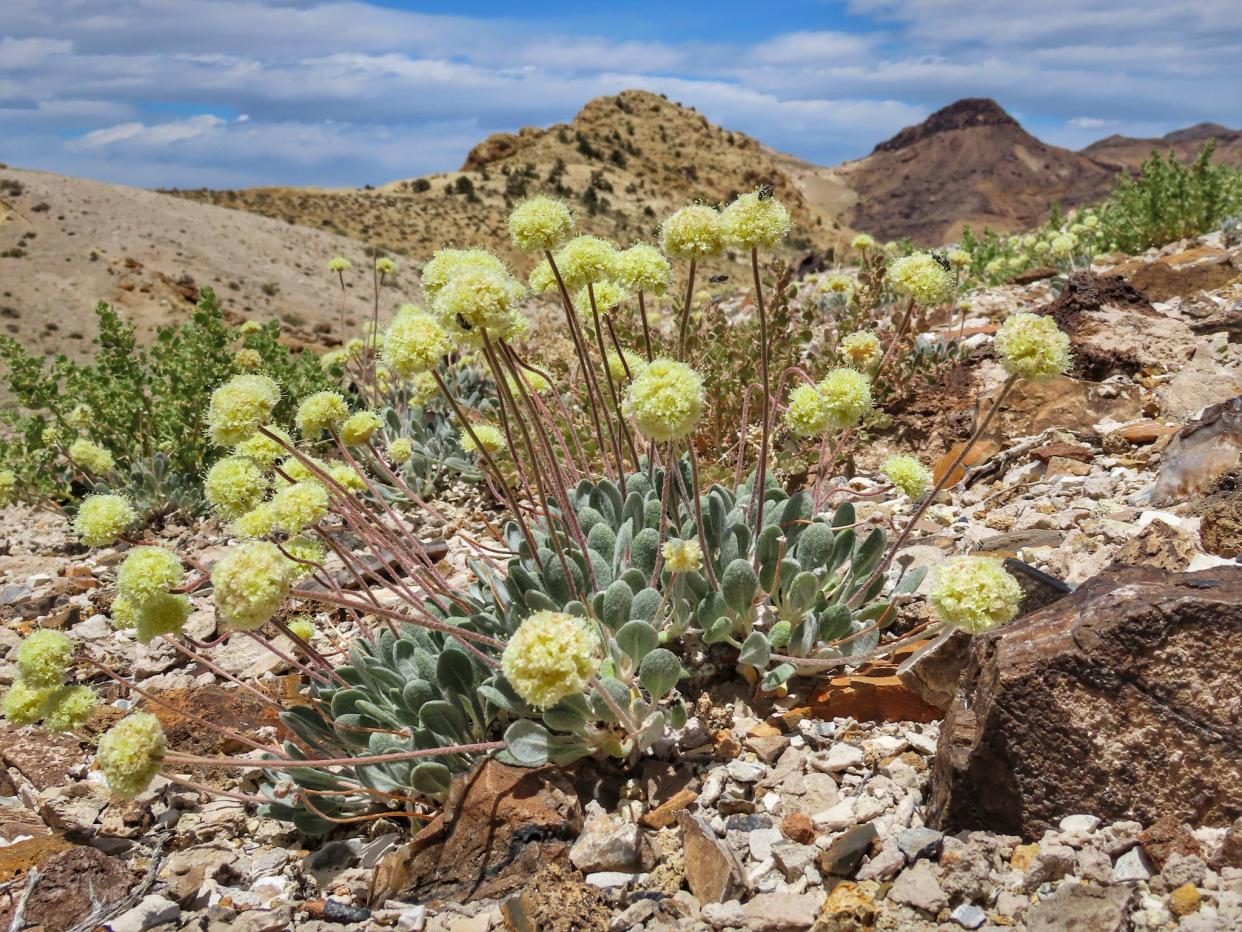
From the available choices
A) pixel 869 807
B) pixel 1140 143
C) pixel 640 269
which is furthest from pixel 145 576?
pixel 1140 143

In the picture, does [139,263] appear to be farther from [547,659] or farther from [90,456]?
[547,659]

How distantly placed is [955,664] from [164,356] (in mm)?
7404

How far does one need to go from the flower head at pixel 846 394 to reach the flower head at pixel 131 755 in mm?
2620

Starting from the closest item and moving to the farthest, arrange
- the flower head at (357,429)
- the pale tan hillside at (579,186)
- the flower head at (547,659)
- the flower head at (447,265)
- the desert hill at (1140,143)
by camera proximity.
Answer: the flower head at (547,659) → the flower head at (447,265) → the flower head at (357,429) → the pale tan hillside at (579,186) → the desert hill at (1140,143)

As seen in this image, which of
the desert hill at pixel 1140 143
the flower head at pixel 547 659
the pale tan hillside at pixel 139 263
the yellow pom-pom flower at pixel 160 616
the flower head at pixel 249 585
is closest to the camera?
the flower head at pixel 547 659

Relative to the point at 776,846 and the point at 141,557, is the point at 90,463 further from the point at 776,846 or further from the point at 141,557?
the point at 776,846

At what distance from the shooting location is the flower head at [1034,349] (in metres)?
2.86

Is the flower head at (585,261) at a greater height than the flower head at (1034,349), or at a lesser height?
greater

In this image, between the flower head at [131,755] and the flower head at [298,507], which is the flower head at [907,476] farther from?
the flower head at [131,755]

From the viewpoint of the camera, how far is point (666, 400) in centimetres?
270

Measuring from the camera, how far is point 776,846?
114 inches

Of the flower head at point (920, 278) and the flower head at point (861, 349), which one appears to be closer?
the flower head at point (920, 278)

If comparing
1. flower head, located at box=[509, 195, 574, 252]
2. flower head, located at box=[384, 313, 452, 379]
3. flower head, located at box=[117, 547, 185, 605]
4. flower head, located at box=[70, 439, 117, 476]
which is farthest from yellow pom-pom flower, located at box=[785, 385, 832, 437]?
flower head, located at box=[70, 439, 117, 476]

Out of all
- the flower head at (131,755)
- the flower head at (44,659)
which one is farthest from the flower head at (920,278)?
the flower head at (44,659)
